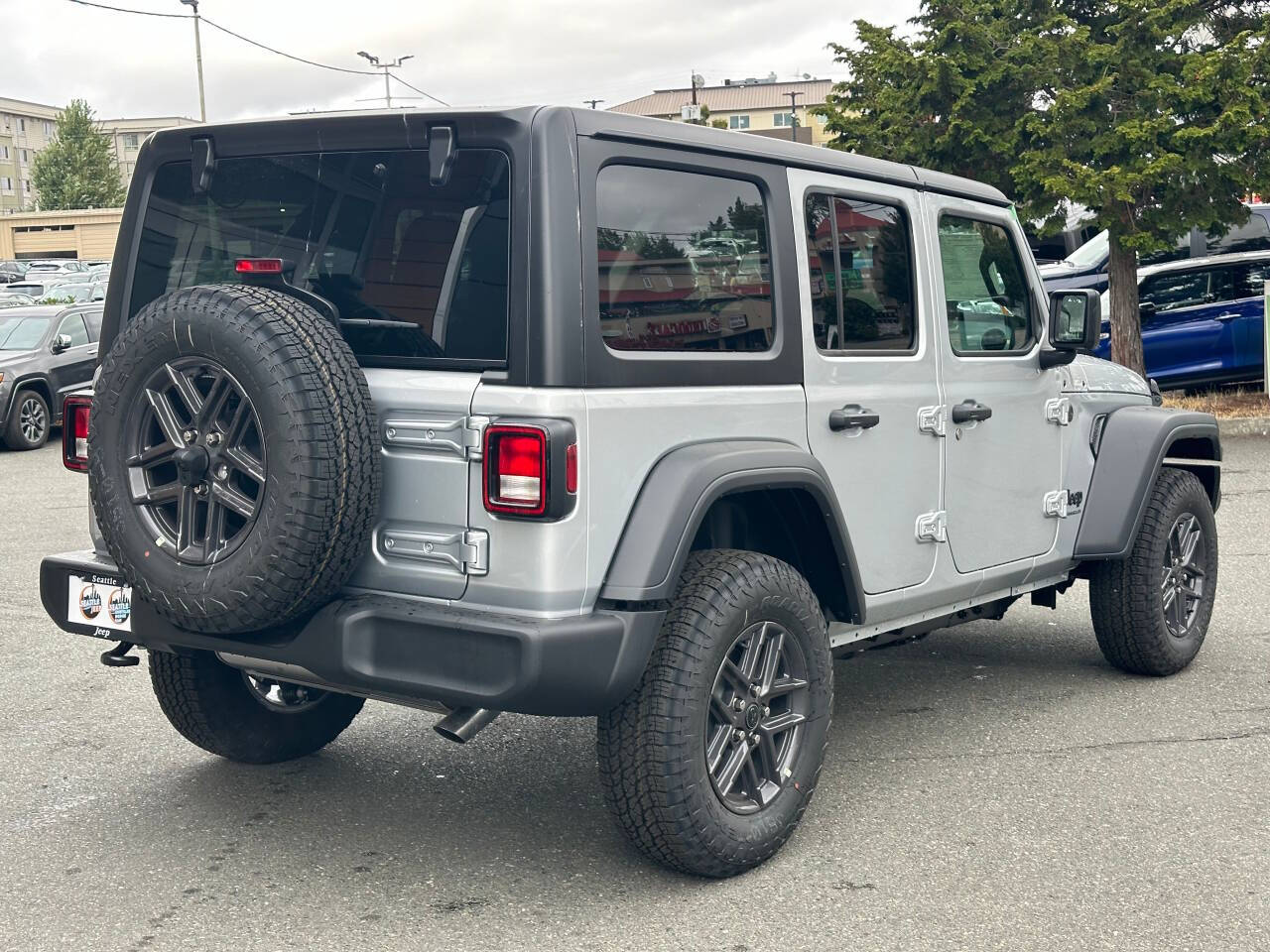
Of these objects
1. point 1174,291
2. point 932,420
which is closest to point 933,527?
point 932,420

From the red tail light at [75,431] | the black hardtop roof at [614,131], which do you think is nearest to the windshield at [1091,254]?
the black hardtop roof at [614,131]

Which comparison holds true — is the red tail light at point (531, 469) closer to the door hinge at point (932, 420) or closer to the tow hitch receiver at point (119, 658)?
the tow hitch receiver at point (119, 658)

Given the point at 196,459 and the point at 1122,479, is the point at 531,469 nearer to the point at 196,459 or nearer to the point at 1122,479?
the point at 196,459

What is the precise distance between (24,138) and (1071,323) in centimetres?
13728

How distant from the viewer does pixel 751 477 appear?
3746 millimetres

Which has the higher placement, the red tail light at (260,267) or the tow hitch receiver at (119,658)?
the red tail light at (260,267)

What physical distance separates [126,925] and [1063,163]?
11.5 metres

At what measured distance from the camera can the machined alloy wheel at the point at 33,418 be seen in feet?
50.1

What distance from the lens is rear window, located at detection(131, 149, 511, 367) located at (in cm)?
355

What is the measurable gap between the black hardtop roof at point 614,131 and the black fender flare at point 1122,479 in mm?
1554

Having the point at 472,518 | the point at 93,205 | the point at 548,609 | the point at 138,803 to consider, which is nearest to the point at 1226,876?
the point at 548,609

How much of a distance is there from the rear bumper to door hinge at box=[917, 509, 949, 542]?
136 cm

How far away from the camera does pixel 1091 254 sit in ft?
53.5

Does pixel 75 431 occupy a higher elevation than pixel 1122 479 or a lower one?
higher
